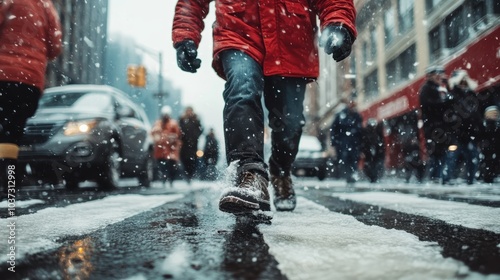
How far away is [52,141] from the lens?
6289 mm

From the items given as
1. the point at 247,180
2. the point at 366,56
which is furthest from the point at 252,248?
the point at 366,56

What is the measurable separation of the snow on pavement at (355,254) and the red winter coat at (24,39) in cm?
230

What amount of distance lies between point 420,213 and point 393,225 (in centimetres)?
62

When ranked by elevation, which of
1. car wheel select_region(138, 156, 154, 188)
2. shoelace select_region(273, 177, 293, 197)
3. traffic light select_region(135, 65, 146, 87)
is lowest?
shoelace select_region(273, 177, 293, 197)

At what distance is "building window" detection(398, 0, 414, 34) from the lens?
19062 mm

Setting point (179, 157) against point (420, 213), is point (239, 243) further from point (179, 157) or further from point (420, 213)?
point (179, 157)

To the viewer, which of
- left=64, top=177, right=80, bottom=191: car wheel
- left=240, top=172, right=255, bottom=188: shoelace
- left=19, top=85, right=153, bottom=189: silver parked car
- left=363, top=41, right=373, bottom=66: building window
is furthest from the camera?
left=363, top=41, right=373, bottom=66: building window

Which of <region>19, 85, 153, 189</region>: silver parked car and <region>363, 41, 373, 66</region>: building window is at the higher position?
<region>363, 41, 373, 66</region>: building window

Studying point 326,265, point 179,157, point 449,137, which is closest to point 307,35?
point 326,265

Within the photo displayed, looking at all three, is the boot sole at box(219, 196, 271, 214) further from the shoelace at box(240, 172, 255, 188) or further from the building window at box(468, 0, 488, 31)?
the building window at box(468, 0, 488, 31)

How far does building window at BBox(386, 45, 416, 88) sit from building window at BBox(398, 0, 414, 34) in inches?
37.8

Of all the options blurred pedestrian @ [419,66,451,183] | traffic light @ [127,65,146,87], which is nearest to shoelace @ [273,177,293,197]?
blurred pedestrian @ [419,66,451,183]

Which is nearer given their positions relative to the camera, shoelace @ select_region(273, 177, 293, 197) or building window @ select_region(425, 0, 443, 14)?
shoelace @ select_region(273, 177, 293, 197)

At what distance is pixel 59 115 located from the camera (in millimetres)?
6562
